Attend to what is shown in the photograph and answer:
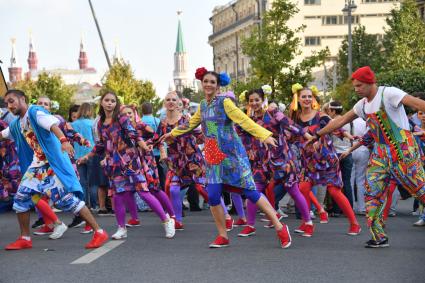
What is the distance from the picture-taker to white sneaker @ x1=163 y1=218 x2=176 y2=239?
10547 millimetres

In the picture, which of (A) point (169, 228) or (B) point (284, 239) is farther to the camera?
(A) point (169, 228)

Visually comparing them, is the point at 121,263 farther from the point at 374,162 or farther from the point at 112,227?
the point at 112,227

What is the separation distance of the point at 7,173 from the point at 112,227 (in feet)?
9.63

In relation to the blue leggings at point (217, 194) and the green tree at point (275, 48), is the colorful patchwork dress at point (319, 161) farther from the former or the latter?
the green tree at point (275, 48)

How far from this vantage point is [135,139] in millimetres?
10289

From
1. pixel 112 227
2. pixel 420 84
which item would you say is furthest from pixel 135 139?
pixel 420 84

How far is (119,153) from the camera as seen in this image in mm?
10414

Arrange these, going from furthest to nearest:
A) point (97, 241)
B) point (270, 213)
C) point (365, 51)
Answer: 1. point (365, 51)
2. point (97, 241)
3. point (270, 213)

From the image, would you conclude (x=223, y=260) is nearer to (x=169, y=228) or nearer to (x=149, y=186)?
(x=169, y=228)

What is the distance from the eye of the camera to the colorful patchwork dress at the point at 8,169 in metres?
14.2

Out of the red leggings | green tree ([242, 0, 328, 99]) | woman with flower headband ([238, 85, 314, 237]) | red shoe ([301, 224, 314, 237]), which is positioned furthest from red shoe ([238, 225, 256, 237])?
green tree ([242, 0, 328, 99])

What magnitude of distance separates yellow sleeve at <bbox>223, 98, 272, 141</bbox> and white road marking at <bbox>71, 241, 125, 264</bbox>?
Answer: 67.7 inches

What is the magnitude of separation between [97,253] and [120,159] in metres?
1.68

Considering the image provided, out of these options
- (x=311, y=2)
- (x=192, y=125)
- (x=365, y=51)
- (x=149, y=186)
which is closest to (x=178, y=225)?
(x=149, y=186)
